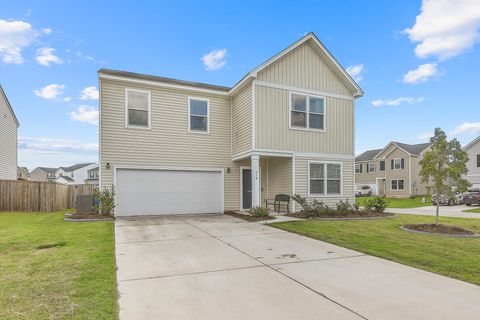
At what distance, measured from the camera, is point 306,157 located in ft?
46.2

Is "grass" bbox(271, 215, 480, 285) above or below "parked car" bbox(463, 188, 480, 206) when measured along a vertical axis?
above

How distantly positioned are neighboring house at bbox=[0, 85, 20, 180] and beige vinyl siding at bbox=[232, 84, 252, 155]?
57.7 ft

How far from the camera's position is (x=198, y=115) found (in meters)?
14.6

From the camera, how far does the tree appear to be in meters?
9.52

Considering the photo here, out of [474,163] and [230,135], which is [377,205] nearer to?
[230,135]

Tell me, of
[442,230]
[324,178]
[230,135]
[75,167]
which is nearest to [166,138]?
[230,135]

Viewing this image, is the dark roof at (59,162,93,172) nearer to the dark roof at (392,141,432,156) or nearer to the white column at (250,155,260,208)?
the dark roof at (392,141,432,156)

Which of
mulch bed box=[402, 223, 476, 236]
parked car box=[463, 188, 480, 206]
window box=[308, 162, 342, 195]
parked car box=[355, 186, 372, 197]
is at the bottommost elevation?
parked car box=[355, 186, 372, 197]

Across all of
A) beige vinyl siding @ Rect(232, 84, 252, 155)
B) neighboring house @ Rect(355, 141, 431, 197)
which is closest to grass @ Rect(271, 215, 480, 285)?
beige vinyl siding @ Rect(232, 84, 252, 155)

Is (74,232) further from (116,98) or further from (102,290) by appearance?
(116,98)

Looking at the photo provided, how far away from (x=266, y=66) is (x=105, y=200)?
844cm

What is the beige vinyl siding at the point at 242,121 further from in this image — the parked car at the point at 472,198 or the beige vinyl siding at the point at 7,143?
the parked car at the point at 472,198

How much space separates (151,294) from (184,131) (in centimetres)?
1076

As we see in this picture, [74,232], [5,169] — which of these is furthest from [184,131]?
→ [5,169]
